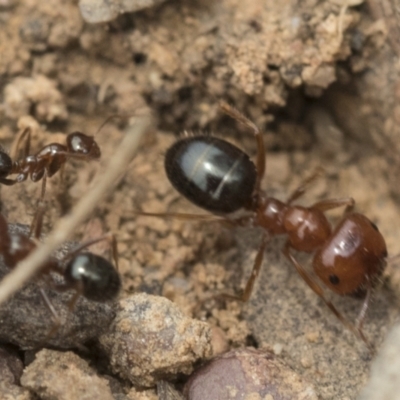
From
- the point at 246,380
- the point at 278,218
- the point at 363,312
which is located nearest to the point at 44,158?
the point at 278,218

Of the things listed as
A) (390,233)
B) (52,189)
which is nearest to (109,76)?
(52,189)

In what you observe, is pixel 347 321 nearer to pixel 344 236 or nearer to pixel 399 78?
pixel 344 236

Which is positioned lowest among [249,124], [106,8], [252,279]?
[252,279]

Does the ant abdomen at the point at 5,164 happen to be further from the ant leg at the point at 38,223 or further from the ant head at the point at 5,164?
the ant leg at the point at 38,223

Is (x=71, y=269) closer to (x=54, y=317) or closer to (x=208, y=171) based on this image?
(x=54, y=317)

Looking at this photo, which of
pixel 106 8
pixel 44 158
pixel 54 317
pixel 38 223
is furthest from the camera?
pixel 106 8

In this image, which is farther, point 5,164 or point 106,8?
point 106,8
